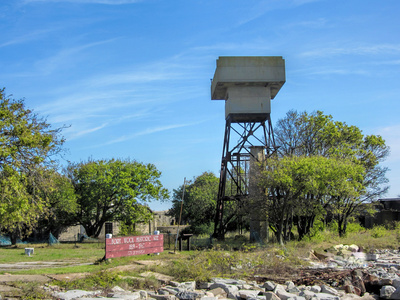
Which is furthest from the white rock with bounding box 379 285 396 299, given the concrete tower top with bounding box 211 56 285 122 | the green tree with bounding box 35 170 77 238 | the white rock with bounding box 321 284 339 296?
the green tree with bounding box 35 170 77 238

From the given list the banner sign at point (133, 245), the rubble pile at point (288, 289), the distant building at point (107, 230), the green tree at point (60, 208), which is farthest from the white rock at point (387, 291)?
the distant building at point (107, 230)

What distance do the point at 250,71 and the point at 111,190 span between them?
61.1ft

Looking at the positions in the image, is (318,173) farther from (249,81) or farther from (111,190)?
(111,190)

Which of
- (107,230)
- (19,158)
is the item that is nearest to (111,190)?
(107,230)

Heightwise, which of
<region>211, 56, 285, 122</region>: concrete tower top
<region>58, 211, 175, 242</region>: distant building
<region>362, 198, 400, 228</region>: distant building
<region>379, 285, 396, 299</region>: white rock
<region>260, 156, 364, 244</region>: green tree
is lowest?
<region>379, 285, 396, 299</region>: white rock

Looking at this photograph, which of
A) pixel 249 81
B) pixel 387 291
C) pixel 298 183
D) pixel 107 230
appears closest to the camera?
pixel 387 291

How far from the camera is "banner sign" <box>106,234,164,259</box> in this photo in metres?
19.7

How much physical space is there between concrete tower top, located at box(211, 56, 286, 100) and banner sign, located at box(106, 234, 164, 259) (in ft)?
51.3

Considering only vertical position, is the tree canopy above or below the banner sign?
above

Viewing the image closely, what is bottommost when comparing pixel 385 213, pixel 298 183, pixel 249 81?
pixel 385 213

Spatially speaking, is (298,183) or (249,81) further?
(249,81)

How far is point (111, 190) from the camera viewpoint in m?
43.5

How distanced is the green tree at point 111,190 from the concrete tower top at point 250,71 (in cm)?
1487

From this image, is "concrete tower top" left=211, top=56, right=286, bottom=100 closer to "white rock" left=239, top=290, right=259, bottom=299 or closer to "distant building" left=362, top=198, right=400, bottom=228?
"distant building" left=362, top=198, right=400, bottom=228
